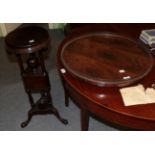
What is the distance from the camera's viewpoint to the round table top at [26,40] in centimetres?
158

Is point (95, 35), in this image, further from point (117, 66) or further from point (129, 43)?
point (117, 66)

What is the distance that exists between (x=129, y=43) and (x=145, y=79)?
428mm

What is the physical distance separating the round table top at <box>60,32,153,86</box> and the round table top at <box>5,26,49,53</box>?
0.18 m

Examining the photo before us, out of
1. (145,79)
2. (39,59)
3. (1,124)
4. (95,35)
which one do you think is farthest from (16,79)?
(145,79)

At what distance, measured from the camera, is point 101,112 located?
129 cm

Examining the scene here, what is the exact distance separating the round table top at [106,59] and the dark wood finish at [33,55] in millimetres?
196

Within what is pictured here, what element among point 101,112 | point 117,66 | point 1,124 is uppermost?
point 117,66

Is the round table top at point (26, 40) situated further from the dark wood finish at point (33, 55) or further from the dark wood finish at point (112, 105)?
the dark wood finish at point (112, 105)

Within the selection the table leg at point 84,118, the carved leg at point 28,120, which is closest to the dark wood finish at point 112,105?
the table leg at point 84,118

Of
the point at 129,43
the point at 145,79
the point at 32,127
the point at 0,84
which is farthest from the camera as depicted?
the point at 0,84

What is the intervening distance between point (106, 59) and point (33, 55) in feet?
2.02

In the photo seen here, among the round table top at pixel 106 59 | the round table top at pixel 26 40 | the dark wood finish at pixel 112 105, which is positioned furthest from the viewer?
the round table top at pixel 26 40

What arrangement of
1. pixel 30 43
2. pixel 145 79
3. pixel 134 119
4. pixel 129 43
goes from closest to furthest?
pixel 134 119 < pixel 145 79 < pixel 30 43 < pixel 129 43

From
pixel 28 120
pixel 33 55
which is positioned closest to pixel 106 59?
pixel 33 55
